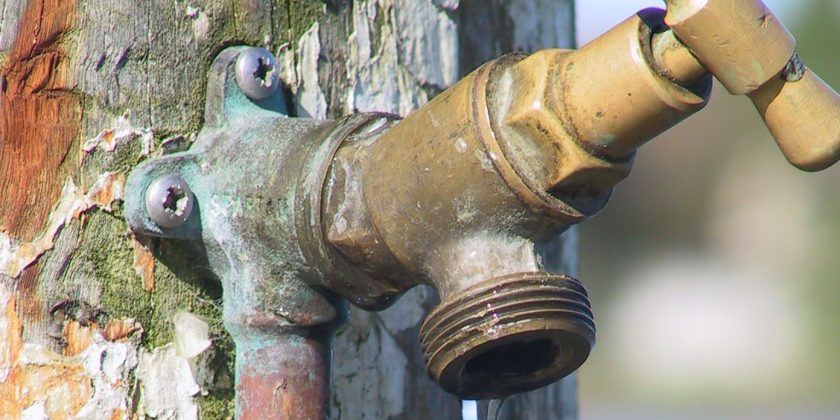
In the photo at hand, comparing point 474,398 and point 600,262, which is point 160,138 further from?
point 600,262

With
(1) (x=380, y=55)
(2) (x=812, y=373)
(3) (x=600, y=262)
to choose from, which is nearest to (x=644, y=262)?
(3) (x=600, y=262)

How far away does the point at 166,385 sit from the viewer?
1.18m

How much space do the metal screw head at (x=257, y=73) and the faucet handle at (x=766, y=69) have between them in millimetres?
419

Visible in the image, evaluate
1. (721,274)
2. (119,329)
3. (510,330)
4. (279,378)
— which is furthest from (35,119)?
(721,274)

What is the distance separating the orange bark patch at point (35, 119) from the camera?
44.8 inches

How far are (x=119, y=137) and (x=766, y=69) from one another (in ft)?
1.78

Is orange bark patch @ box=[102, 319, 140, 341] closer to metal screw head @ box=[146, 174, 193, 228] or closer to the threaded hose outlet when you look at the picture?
metal screw head @ box=[146, 174, 193, 228]

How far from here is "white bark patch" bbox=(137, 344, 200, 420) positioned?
117 cm

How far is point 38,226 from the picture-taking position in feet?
3.76

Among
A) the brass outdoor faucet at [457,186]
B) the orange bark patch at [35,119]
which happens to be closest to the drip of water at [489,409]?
the brass outdoor faucet at [457,186]

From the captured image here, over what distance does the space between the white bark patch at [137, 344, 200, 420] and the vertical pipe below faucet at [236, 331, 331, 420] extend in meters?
0.05

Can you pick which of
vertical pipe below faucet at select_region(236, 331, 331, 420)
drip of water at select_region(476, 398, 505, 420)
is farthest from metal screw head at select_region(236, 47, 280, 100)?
drip of water at select_region(476, 398, 505, 420)

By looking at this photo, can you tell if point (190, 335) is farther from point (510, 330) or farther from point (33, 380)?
point (510, 330)

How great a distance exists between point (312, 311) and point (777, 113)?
421 millimetres
